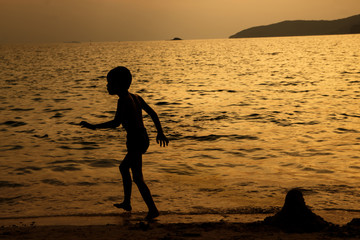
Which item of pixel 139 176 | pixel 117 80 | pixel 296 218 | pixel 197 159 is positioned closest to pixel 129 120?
pixel 117 80

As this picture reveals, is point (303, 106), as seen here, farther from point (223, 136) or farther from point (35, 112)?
point (35, 112)

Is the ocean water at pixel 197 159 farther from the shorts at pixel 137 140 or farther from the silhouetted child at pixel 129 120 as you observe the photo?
the shorts at pixel 137 140

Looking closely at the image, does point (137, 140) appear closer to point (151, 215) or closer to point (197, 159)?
point (151, 215)

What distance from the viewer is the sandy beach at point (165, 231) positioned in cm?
458

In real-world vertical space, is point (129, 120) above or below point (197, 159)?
above

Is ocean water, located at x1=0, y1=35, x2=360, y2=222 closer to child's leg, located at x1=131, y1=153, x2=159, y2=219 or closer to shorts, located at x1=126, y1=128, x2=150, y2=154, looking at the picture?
child's leg, located at x1=131, y1=153, x2=159, y2=219

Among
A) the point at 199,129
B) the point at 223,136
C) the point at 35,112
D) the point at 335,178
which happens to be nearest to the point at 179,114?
the point at 199,129

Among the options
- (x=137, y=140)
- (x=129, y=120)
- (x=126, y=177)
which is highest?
(x=129, y=120)

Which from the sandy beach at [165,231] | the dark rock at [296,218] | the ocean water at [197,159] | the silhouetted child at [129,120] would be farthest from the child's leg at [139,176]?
the dark rock at [296,218]

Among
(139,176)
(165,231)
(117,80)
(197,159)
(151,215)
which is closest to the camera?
(165,231)

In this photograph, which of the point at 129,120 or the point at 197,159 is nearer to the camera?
the point at 129,120

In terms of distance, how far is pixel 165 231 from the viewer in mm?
4852

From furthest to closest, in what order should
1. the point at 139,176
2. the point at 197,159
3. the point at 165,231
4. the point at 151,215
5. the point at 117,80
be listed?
the point at 197,159 < the point at 151,215 < the point at 139,176 < the point at 117,80 < the point at 165,231

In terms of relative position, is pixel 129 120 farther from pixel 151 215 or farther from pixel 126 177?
pixel 151 215
